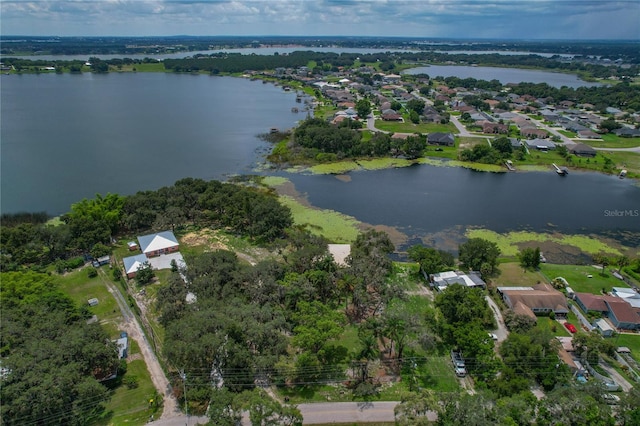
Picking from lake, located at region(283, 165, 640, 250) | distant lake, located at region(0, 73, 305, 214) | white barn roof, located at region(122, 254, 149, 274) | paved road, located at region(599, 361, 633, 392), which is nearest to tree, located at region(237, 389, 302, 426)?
white barn roof, located at region(122, 254, 149, 274)

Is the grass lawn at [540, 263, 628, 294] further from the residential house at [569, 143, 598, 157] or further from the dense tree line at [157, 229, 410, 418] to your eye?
the residential house at [569, 143, 598, 157]

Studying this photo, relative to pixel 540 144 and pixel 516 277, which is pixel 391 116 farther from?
pixel 516 277

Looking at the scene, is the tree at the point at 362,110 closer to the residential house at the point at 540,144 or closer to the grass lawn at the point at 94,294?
the residential house at the point at 540,144

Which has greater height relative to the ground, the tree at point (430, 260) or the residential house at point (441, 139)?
the residential house at point (441, 139)

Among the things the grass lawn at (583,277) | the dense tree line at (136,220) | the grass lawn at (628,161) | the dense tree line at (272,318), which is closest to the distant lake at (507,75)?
the grass lawn at (628,161)

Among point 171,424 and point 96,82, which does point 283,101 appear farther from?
point 171,424

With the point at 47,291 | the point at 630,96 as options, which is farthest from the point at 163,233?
the point at 630,96
